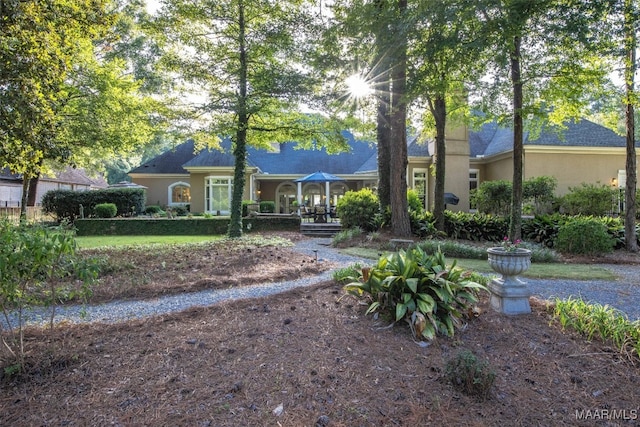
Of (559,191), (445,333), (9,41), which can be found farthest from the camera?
(559,191)

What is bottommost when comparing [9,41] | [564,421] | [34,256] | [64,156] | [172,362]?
[564,421]

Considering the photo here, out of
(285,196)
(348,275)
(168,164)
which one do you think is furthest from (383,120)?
(168,164)

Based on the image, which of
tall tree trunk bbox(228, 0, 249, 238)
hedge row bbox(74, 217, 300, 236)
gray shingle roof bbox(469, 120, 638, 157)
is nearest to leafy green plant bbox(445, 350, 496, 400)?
tall tree trunk bbox(228, 0, 249, 238)

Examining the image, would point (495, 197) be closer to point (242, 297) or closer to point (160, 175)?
point (242, 297)

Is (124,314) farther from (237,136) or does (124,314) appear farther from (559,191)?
(559,191)

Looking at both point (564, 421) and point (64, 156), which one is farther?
point (64, 156)

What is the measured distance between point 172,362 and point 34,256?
4.48ft

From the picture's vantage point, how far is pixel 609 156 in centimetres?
1662

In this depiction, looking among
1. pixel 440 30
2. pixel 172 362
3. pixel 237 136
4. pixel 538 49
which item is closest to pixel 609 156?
pixel 538 49

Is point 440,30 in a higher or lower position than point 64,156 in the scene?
higher

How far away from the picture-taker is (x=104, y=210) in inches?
669

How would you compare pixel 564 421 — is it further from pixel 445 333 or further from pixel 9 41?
pixel 9 41

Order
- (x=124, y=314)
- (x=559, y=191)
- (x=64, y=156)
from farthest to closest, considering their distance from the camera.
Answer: (x=559, y=191) → (x=64, y=156) → (x=124, y=314)

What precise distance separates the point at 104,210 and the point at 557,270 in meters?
18.4
